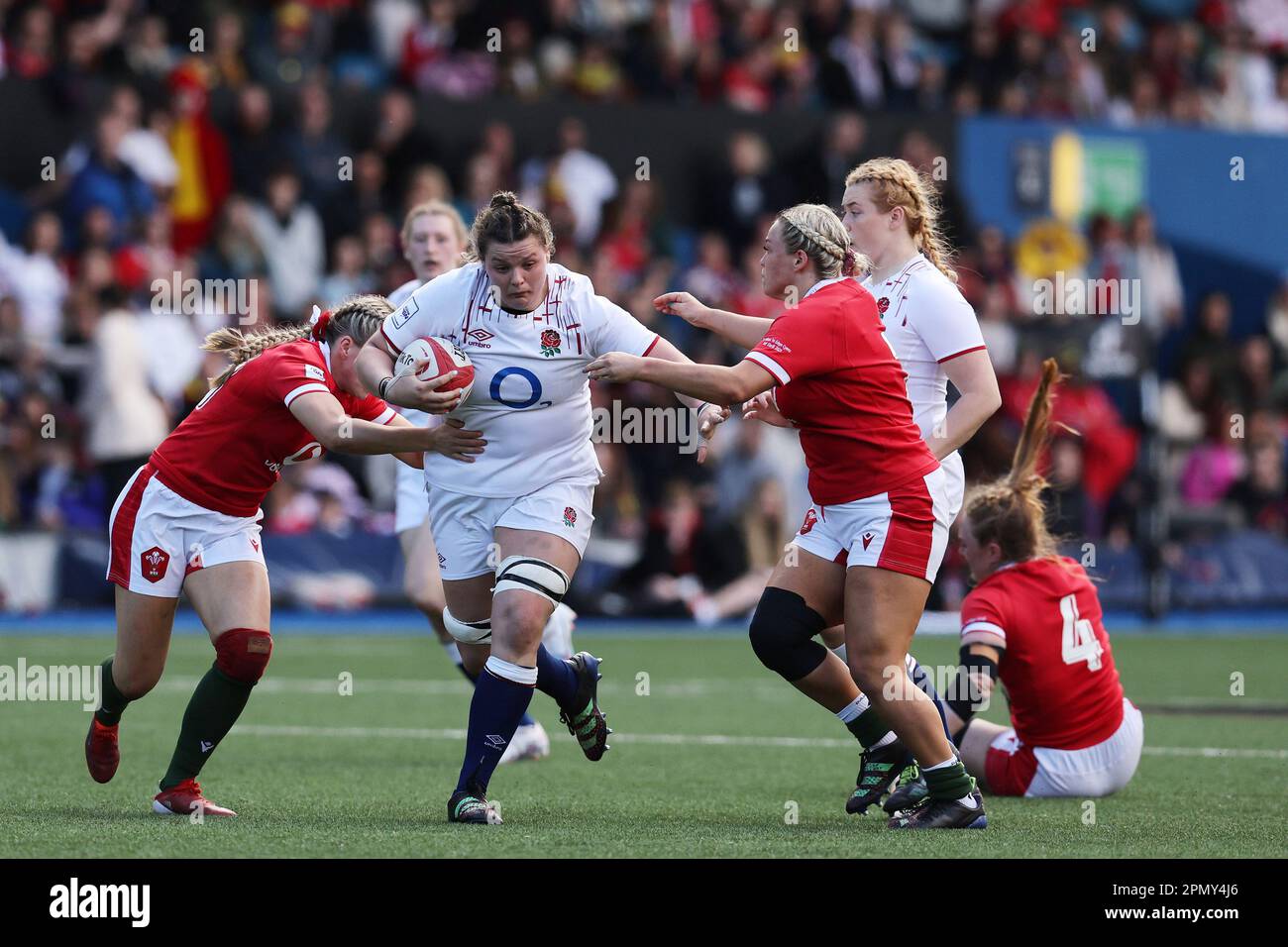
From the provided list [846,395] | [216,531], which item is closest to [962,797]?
[846,395]

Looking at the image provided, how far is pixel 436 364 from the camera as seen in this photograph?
6.34m

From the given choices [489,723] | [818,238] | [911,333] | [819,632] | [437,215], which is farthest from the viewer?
[437,215]

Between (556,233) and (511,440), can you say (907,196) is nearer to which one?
(511,440)

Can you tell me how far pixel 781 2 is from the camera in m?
20.5

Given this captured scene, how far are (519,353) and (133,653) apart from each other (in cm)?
173

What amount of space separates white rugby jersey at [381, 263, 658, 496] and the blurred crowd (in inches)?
334

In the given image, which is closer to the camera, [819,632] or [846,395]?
[846,395]

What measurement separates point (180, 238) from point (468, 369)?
1046cm

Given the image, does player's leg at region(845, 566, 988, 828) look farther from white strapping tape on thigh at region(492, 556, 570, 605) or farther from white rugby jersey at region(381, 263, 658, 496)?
white rugby jersey at region(381, 263, 658, 496)

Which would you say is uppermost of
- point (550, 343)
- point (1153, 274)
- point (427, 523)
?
point (1153, 274)

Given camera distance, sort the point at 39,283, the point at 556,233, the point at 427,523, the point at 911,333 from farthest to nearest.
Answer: the point at 556,233
the point at 39,283
the point at 427,523
the point at 911,333

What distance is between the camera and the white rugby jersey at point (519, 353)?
6.64 metres
